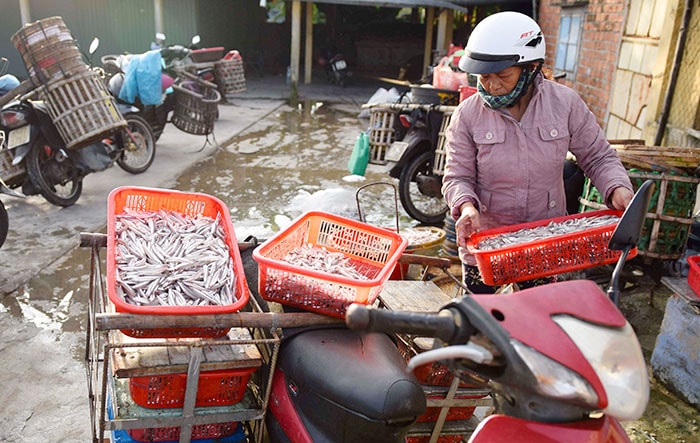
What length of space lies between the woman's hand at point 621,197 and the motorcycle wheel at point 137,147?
668 centimetres

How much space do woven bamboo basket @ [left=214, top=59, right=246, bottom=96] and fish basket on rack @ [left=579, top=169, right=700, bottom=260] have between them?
9.59 m

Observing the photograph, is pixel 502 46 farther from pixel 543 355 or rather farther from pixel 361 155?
pixel 361 155

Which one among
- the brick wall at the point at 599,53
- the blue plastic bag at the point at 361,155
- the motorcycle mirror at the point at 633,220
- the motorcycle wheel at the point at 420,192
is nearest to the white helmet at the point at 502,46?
the motorcycle mirror at the point at 633,220

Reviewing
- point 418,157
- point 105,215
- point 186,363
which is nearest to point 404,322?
point 186,363

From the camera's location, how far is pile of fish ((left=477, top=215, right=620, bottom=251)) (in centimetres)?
295

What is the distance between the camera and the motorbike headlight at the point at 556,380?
49.1 inches

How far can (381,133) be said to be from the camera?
22.6 ft

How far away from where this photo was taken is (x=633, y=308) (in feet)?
16.6

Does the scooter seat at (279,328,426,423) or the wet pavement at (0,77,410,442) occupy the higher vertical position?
the scooter seat at (279,328,426,423)

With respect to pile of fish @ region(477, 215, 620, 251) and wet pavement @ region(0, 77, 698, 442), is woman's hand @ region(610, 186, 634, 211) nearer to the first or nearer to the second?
pile of fish @ region(477, 215, 620, 251)

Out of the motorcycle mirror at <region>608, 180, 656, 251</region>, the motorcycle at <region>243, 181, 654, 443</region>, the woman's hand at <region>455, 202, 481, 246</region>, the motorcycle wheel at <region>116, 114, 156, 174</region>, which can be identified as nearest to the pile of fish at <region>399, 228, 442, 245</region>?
the woman's hand at <region>455, 202, 481, 246</region>

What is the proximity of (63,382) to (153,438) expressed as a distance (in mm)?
1757

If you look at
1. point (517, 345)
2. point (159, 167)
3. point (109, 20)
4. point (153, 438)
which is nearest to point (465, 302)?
point (517, 345)

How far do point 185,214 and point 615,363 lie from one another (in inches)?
90.5
